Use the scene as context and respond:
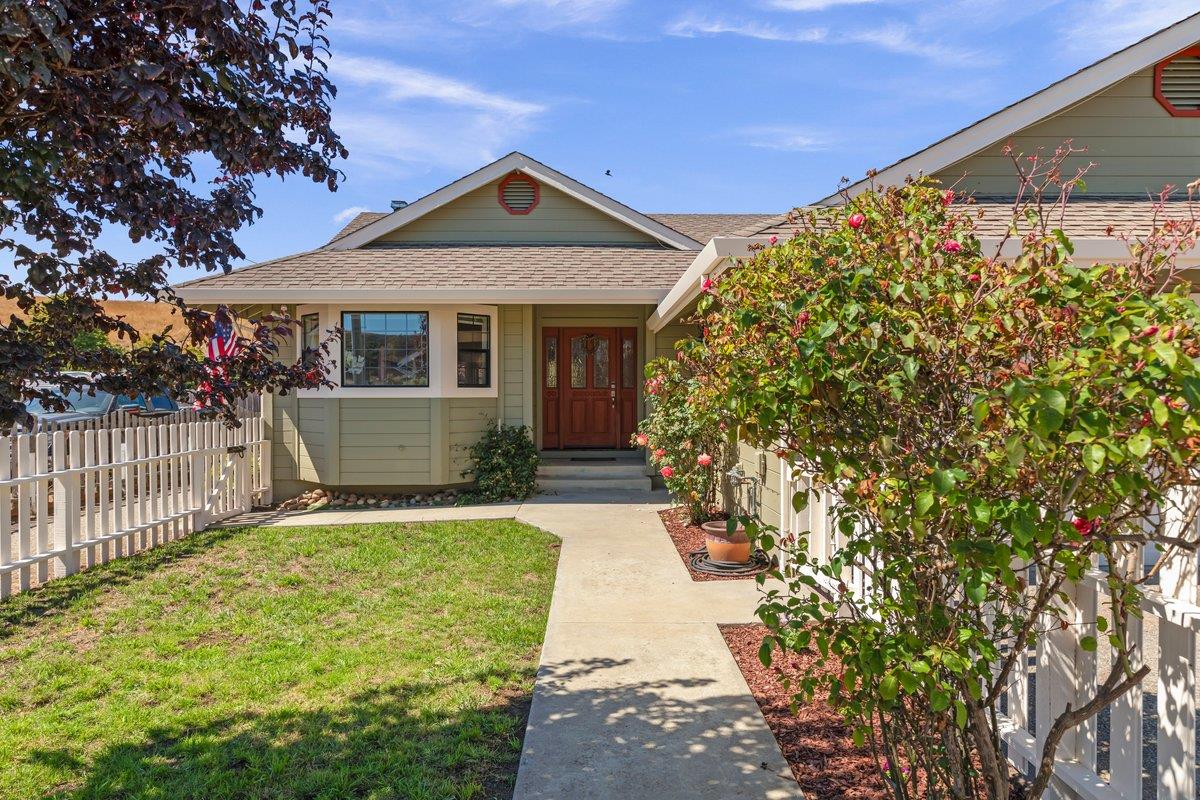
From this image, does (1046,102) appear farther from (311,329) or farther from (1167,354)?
(311,329)

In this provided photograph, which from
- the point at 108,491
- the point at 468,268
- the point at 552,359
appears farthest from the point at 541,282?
the point at 108,491

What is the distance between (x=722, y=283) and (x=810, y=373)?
2.94ft

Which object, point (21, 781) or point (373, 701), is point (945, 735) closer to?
point (373, 701)

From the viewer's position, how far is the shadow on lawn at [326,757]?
9.70 ft

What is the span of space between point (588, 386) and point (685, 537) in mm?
5138

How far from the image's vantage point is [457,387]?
33.6ft

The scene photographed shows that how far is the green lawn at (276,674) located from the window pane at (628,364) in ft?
Result: 18.7

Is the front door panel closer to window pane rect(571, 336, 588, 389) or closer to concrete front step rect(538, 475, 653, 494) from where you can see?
window pane rect(571, 336, 588, 389)

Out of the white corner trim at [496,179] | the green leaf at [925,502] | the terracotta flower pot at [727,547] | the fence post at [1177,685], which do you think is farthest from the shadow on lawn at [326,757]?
the white corner trim at [496,179]

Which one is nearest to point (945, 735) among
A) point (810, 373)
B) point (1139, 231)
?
point (810, 373)

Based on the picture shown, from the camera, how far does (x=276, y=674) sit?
165 inches

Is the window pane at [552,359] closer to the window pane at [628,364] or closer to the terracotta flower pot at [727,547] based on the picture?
the window pane at [628,364]

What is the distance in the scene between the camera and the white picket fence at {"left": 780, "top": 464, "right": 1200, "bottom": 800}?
6.77 ft

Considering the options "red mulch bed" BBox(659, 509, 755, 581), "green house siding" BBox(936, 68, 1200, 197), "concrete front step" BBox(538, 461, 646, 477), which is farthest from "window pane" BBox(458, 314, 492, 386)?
"green house siding" BBox(936, 68, 1200, 197)
